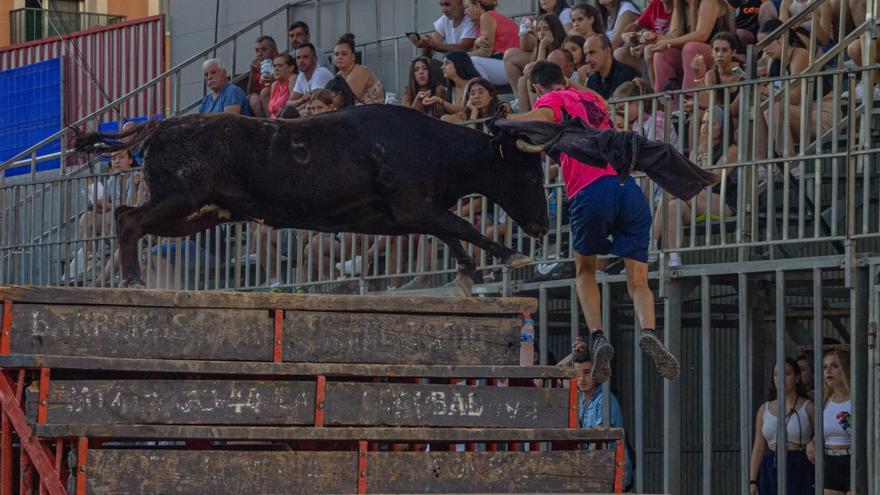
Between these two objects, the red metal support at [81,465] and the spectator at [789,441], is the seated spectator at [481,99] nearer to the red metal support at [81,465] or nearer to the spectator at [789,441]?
the spectator at [789,441]

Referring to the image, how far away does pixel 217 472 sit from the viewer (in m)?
9.33

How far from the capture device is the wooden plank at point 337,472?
9180 mm

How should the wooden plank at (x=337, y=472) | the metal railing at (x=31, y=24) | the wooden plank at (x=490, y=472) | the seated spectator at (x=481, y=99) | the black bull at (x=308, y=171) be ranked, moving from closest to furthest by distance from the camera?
the wooden plank at (x=337, y=472) < the wooden plank at (x=490, y=472) < the black bull at (x=308, y=171) < the seated spectator at (x=481, y=99) < the metal railing at (x=31, y=24)

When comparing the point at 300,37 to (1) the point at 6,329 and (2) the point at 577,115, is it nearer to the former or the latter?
(2) the point at 577,115

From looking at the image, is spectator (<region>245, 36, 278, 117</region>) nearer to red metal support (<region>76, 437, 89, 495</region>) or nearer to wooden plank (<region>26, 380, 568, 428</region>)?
wooden plank (<region>26, 380, 568, 428</region>)

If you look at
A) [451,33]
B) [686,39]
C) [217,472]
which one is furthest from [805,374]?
[451,33]

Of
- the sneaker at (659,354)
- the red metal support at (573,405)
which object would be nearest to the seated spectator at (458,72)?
the sneaker at (659,354)

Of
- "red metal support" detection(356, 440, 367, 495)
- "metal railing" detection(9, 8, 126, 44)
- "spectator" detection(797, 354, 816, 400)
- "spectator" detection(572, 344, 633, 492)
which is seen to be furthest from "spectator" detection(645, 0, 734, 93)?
"metal railing" detection(9, 8, 126, 44)

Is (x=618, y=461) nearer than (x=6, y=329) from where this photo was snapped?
No

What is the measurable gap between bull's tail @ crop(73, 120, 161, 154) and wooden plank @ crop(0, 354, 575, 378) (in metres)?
2.11

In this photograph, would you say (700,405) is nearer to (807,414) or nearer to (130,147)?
(807,414)

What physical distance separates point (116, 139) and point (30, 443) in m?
2.95

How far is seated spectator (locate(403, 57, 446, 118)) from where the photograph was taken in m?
16.1

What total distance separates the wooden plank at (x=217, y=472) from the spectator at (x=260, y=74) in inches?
A: 370
